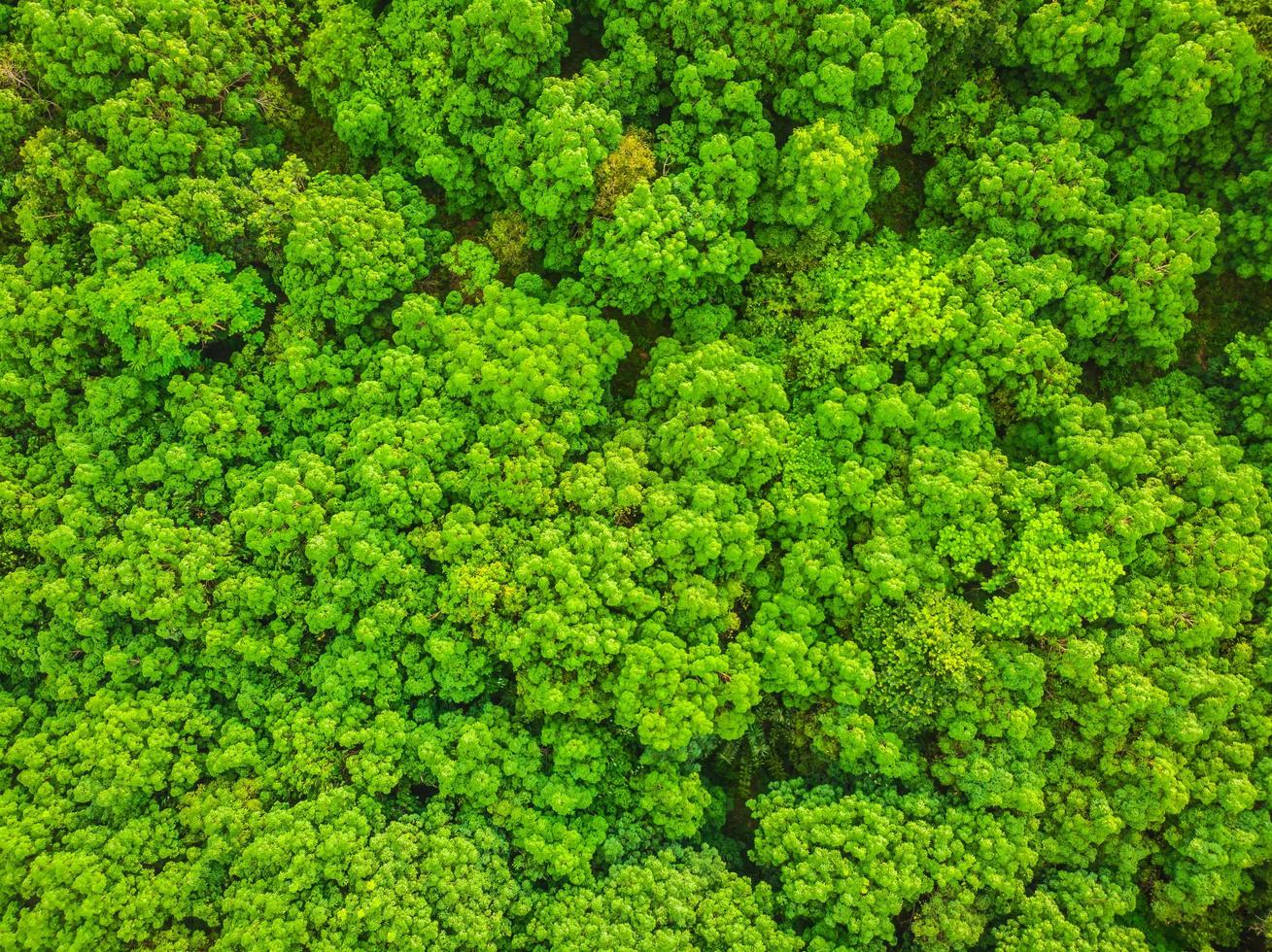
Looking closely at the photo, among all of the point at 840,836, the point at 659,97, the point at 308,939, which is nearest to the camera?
the point at 308,939

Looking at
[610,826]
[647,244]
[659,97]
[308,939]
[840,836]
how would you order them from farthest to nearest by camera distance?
[659,97]
[647,244]
[610,826]
[840,836]
[308,939]

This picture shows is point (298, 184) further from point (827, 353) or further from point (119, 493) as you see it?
point (827, 353)

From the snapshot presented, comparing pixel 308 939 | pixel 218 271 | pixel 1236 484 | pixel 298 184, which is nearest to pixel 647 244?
pixel 298 184

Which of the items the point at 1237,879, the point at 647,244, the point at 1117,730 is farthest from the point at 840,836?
the point at 647,244

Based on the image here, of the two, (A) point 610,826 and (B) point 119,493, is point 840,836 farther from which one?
(B) point 119,493

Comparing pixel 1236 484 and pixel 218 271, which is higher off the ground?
pixel 1236 484

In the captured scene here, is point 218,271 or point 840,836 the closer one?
point 840,836

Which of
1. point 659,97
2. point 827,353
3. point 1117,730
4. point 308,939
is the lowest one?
point 308,939
